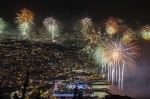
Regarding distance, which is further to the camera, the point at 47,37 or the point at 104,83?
the point at 47,37

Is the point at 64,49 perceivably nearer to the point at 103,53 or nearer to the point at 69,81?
the point at 69,81

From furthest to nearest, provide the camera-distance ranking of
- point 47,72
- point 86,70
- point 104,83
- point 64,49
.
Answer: point 64,49 → point 86,70 → point 47,72 → point 104,83

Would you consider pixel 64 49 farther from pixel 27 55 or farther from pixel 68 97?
pixel 68 97

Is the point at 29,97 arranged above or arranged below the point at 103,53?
below

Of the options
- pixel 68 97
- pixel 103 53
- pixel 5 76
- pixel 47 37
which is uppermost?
pixel 47 37

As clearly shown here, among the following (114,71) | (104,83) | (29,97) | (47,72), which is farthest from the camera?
(47,72)

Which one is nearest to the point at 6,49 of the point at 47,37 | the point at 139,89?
the point at 47,37

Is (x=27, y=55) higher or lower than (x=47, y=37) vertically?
lower

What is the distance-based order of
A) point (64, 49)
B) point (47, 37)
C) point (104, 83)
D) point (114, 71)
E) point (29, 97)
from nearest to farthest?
point (29, 97), point (114, 71), point (104, 83), point (47, 37), point (64, 49)

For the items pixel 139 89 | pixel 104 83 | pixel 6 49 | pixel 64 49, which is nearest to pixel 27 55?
pixel 6 49

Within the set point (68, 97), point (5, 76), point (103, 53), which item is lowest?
point (68, 97)
